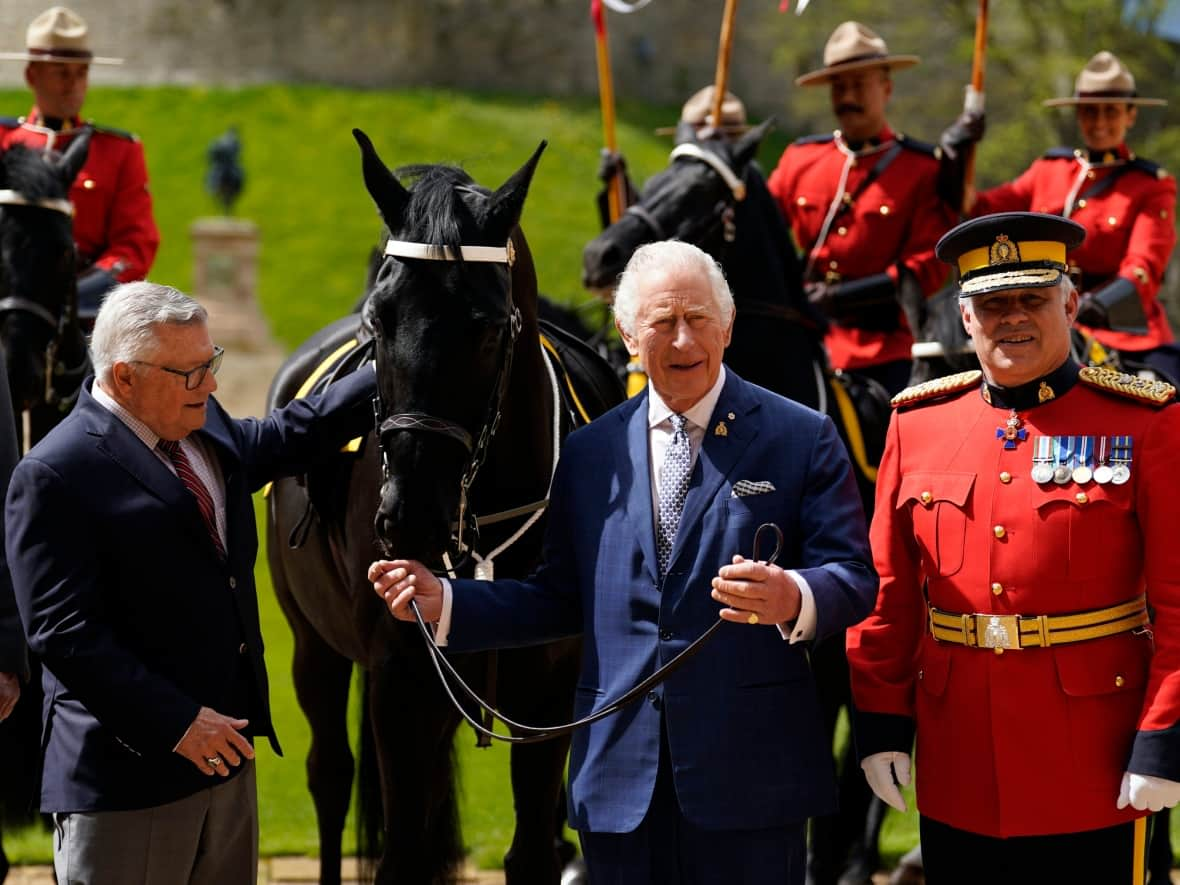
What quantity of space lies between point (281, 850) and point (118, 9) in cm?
4162

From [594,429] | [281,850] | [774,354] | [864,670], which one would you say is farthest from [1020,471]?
[281,850]

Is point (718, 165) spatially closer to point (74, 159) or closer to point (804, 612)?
point (74, 159)

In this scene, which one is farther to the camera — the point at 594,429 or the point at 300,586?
the point at 300,586

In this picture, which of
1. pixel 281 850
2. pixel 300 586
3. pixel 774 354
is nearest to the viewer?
pixel 300 586

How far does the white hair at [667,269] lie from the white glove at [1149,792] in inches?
50.3

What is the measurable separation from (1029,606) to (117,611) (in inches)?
77.8

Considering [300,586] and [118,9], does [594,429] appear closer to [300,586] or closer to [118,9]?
[300,586]

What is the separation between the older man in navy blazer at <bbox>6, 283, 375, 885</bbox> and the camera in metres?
3.84

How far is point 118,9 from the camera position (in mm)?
45438

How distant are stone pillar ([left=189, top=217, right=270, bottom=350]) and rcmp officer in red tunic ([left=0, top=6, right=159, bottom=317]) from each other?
1837 centimetres

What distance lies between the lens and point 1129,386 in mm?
4004

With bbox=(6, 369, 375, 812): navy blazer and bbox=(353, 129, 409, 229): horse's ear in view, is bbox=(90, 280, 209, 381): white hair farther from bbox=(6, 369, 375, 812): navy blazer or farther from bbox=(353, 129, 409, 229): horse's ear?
bbox=(353, 129, 409, 229): horse's ear

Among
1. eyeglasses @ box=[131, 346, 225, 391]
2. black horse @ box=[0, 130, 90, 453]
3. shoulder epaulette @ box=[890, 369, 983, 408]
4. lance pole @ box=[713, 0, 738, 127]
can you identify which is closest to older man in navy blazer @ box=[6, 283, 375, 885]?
eyeglasses @ box=[131, 346, 225, 391]

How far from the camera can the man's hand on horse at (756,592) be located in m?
3.51
